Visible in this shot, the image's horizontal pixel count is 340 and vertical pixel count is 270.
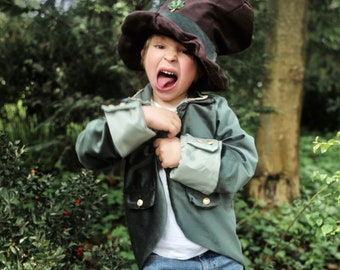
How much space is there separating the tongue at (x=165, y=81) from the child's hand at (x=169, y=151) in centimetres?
21

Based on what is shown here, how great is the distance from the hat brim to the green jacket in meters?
0.09

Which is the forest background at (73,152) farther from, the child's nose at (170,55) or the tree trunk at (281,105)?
the child's nose at (170,55)

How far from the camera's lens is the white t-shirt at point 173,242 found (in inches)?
73.2

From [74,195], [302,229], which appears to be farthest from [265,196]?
[74,195]

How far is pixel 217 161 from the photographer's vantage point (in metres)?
1.75

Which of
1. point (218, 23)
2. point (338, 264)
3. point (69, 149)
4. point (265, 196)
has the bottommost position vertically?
point (338, 264)

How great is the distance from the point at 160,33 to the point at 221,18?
26 centimetres

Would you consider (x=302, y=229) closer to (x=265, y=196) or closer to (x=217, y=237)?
(x=265, y=196)

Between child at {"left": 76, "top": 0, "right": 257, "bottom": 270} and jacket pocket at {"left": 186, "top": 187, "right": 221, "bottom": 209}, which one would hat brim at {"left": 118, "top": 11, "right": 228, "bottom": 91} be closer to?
child at {"left": 76, "top": 0, "right": 257, "bottom": 270}

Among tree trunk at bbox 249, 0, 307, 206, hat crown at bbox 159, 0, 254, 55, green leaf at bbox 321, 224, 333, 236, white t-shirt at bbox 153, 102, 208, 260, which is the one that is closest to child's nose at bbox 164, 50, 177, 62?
A: hat crown at bbox 159, 0, 254, 55

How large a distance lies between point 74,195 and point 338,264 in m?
2.28

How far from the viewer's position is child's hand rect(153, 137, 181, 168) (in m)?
1.75

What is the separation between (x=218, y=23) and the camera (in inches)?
75.4

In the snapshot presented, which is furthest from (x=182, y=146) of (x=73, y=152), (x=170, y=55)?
(x=73, y=152)
